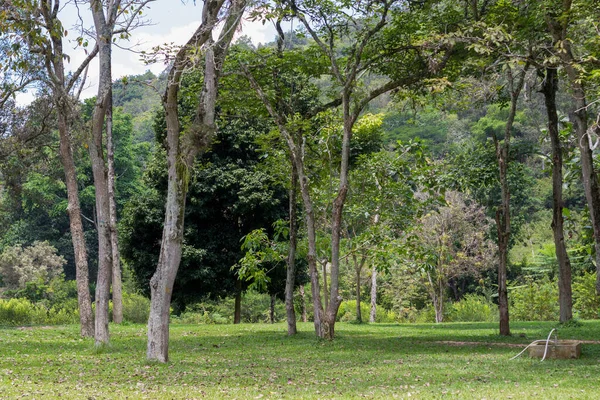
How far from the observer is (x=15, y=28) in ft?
39.7

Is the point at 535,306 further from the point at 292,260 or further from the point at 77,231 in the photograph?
the point at 77,231

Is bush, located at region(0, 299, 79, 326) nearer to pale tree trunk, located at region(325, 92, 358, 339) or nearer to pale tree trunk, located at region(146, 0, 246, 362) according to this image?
pale tree trunk, located at region(325, 92, 358, 339)

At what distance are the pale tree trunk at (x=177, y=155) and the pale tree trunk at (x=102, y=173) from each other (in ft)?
6.70

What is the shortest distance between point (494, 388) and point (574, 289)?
2268 cm

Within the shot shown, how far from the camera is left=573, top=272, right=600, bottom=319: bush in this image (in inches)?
1100

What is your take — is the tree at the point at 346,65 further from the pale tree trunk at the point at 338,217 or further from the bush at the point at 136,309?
the bush at the point at 136,309

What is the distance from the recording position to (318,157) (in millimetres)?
Answer: 19234

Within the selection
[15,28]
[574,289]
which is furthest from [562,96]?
[15,28]

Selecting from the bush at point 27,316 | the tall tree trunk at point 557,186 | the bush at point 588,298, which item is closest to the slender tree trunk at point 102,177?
the tall tree trunk at point 557,186

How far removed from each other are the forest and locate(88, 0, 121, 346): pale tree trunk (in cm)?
4

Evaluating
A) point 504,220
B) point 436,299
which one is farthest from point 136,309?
point 504,220

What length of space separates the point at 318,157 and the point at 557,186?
6.61m

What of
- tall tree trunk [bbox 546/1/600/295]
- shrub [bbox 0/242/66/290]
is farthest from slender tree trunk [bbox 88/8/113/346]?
shrub [bbox 0/242/66/290]

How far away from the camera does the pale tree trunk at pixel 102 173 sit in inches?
529
